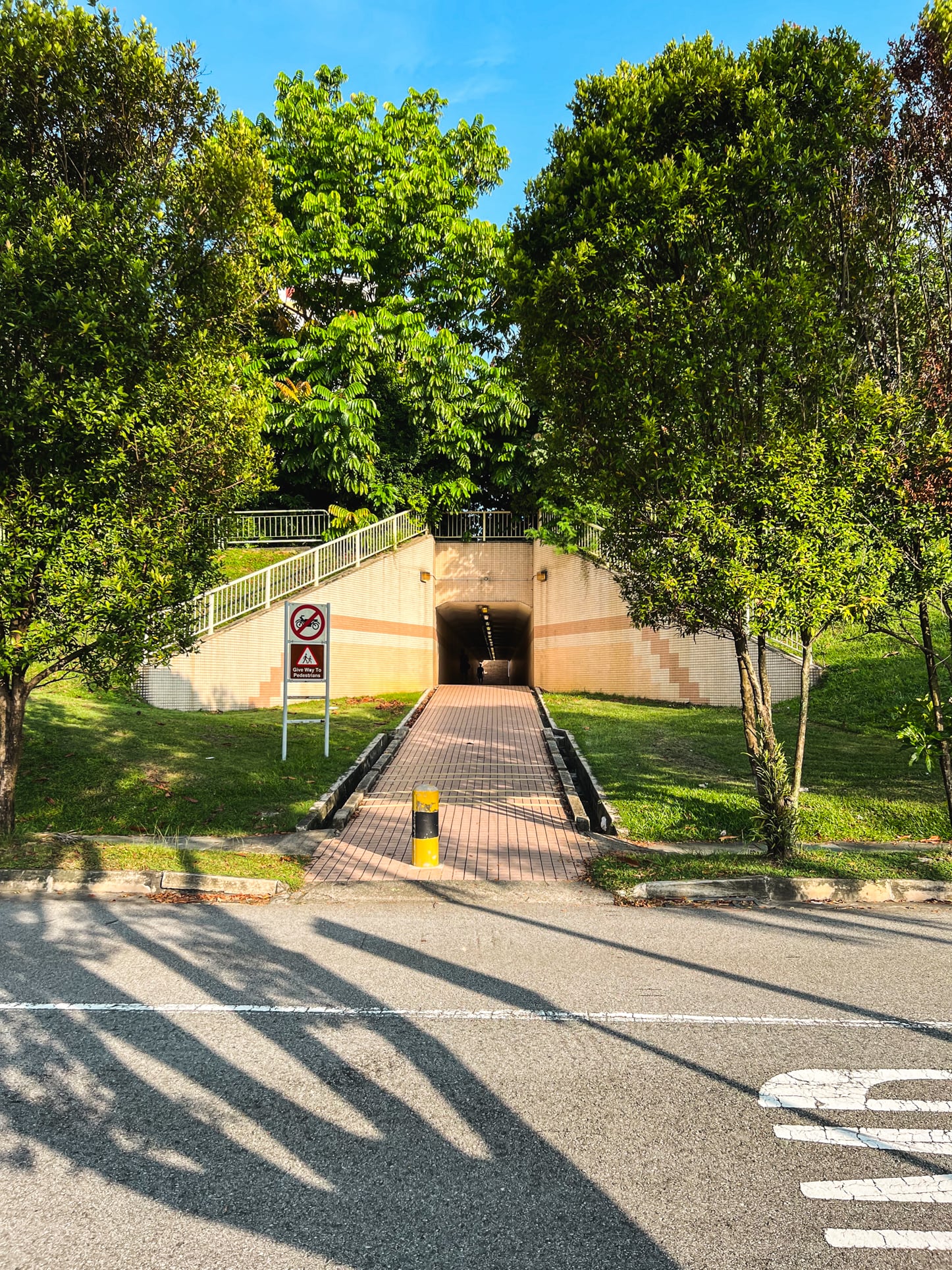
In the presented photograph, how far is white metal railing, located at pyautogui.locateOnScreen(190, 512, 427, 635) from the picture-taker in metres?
18.9

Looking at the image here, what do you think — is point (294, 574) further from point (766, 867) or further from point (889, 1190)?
point (889, 1190)

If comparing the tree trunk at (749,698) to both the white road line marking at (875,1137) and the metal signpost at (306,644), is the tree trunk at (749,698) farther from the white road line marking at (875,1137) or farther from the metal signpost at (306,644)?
the metal signpost at (306,644)

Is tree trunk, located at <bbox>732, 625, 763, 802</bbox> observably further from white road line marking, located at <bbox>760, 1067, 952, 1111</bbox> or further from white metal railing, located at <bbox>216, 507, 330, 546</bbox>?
white metal railing, located at <bbox>216, 507, 330, 546</bbox>

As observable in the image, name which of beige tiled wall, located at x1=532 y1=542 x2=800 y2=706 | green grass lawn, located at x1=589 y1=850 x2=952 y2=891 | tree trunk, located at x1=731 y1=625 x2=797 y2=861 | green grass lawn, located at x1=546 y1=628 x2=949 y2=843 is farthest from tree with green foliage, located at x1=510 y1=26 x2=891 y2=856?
beige tiled wall, located at x1=532 y1=542 x2=800 y2=706

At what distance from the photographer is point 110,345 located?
8.34 meters

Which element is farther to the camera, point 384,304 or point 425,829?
point 384,304

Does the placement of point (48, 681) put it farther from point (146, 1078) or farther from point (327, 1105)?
point (327, 1105)

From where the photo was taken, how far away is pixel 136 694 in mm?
17641

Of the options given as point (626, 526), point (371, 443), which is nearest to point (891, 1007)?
point (626, 526)

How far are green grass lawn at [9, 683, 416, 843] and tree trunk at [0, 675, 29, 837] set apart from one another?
338 mm

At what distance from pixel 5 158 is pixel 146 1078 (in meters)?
9.33

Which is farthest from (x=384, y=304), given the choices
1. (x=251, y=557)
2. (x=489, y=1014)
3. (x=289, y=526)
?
(x=489, y=1014)

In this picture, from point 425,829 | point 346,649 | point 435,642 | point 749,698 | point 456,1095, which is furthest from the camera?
point 435,642

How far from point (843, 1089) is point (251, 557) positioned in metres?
22.8
